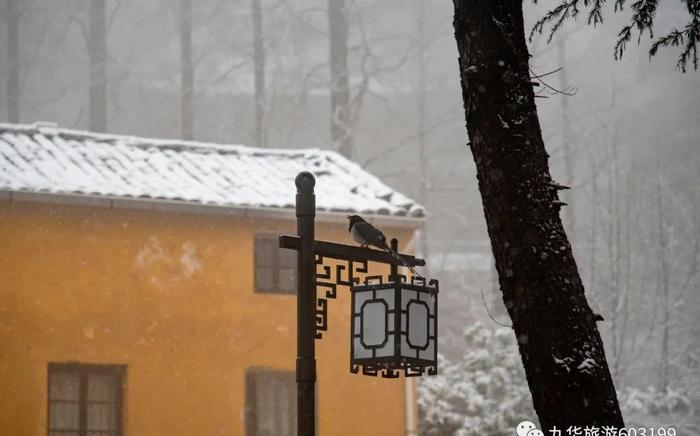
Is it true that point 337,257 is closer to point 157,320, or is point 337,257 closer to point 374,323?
point 374,323

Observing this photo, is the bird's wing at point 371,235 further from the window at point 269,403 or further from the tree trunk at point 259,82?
the tree trunk at point 259,82

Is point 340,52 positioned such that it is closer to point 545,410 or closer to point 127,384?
point 127,384

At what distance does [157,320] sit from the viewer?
47.1 feet

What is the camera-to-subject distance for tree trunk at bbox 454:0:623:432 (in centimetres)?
520

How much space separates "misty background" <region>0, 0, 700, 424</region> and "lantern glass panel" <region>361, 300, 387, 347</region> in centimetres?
1954

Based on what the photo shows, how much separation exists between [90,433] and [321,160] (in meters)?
5.53

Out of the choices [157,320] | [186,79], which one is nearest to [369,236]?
[157,320]

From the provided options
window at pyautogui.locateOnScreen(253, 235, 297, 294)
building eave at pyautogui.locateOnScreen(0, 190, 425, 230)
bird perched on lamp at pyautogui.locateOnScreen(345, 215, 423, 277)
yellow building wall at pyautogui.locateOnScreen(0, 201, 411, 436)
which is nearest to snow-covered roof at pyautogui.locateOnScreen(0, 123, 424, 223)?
building eave at pyautogui.locateOnScreen(0, 190, 425, 230)

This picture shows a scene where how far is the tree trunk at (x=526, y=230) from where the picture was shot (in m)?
5.20

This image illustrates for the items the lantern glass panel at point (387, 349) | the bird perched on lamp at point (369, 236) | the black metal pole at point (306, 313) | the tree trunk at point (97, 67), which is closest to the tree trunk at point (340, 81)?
the tree trunk at point (97, 67)

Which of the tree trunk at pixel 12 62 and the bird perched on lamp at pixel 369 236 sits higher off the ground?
the tree trunk at pixel 12 62

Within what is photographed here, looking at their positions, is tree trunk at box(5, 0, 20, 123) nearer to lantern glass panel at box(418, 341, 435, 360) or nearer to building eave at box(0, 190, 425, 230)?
building eave at box(0, 190, 425, 230)

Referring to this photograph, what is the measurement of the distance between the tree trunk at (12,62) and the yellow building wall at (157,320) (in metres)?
15.0

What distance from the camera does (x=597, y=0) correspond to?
6.83 metres
